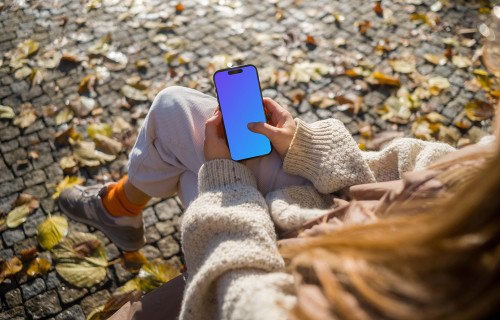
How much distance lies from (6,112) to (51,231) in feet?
4.18

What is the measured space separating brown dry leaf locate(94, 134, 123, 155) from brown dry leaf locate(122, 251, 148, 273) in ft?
2.84

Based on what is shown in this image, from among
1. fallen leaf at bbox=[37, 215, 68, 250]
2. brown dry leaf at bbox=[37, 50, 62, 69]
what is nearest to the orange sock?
fallen leaf at bbox=[37, 215, 68, 250]

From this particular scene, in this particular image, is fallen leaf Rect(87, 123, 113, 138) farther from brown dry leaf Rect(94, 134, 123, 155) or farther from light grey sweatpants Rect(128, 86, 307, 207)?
light grey sweatpants Rect(128, 86, 307, 207)

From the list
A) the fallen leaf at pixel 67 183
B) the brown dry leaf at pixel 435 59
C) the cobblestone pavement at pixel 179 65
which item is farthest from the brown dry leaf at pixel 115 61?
the brown dry leaf at pixel 435 59

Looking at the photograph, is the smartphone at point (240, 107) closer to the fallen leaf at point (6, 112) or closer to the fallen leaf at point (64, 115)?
the fallen leaf at point (64, 115)

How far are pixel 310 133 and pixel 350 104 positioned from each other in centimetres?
176

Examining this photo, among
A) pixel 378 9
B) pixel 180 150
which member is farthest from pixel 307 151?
pixel 378 9

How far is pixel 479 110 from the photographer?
10.0 feet

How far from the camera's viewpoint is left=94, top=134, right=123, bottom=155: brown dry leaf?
2.71 metres

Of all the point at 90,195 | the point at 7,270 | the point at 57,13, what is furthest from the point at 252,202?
the point at 57,13

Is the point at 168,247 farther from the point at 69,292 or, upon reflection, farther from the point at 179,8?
the point at 179,8

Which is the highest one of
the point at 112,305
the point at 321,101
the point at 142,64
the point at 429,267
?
the point at 429,267

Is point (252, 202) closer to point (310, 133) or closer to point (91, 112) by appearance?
point (310, 133)

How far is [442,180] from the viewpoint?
0.97m
